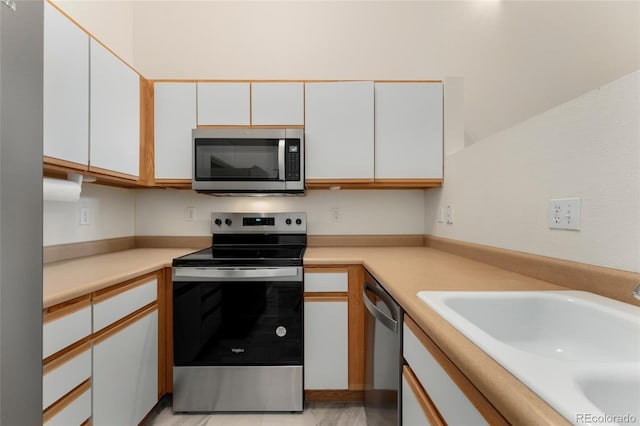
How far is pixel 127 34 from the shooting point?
2297mm

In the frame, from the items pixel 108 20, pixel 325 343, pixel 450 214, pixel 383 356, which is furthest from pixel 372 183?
pixel 108 20

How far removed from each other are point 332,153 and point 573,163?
1.29m

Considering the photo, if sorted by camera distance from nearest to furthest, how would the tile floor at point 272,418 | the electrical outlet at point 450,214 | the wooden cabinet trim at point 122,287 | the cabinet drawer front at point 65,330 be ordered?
the cabinet drawer front at point 65,330 < the wooden cabinet trim at point 122,287 < the tile floor at point 272,418 < the electrical outlet at point 450,214

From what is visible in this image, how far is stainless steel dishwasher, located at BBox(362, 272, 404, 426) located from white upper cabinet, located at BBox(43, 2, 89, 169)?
4.76 feet

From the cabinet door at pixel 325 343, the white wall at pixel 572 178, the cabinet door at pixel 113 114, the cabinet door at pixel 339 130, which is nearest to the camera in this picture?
the white wall at pixel 572 178

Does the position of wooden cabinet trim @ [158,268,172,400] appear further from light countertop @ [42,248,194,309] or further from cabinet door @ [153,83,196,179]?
cabinet door @ [153,83,196,179]

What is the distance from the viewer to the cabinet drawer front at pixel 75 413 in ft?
3.48

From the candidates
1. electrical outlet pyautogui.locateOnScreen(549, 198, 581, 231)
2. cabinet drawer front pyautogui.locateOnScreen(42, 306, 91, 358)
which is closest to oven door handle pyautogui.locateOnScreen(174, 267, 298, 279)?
cabinet drawer front pyautogui.locateOnScreen(42, 306, 91, 358)

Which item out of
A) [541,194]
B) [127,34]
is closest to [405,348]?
[541,194]

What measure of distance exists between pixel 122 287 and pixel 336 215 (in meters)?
1.42

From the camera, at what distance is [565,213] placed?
41.3 inches

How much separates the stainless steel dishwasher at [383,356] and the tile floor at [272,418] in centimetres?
22

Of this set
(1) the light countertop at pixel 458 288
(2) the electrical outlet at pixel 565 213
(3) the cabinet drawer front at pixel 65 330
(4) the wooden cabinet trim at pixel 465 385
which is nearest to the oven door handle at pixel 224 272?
(1) the light countertop at pixel 458 288

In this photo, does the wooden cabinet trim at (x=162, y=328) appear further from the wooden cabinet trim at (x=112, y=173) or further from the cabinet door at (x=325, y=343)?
the cabinet door at (x=325, y=343)
